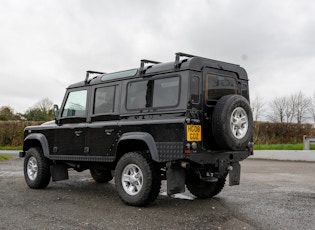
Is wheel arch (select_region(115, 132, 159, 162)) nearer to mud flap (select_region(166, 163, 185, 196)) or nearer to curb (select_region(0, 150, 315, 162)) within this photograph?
mud flap (select_region(166, 163, 185, 196))

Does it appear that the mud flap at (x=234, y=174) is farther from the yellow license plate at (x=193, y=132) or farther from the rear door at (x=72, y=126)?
the rear door at (x=72, y=126)

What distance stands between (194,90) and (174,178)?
4.67ft

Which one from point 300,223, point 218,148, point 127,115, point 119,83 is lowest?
point 300,223

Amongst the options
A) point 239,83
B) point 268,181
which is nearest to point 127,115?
point 239,83

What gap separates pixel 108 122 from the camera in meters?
7.17

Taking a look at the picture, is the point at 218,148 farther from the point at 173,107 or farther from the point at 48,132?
the point at 48,132

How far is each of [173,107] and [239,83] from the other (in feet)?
5.30

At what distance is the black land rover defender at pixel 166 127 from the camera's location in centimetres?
607

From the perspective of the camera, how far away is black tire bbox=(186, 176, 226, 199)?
7.35 metres

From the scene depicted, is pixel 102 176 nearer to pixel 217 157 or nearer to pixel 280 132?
pixel 217 157

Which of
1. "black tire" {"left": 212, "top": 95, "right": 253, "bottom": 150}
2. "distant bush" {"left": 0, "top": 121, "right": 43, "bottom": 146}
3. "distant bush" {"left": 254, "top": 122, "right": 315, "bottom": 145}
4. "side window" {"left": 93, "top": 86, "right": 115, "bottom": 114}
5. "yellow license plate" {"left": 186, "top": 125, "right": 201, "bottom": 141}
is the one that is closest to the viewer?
"yellow license plate" {"left": 186, "top": 125, "right": 201, "bottom": 141}

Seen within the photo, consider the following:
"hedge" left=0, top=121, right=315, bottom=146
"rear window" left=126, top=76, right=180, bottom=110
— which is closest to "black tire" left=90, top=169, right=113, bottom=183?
"rear window" left=126, top=76, right=180, bottom=110

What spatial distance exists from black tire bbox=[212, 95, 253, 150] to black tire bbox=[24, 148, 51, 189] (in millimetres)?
4192

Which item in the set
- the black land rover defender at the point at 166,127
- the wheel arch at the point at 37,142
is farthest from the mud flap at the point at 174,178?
the wheel arch at the point at 37,142
